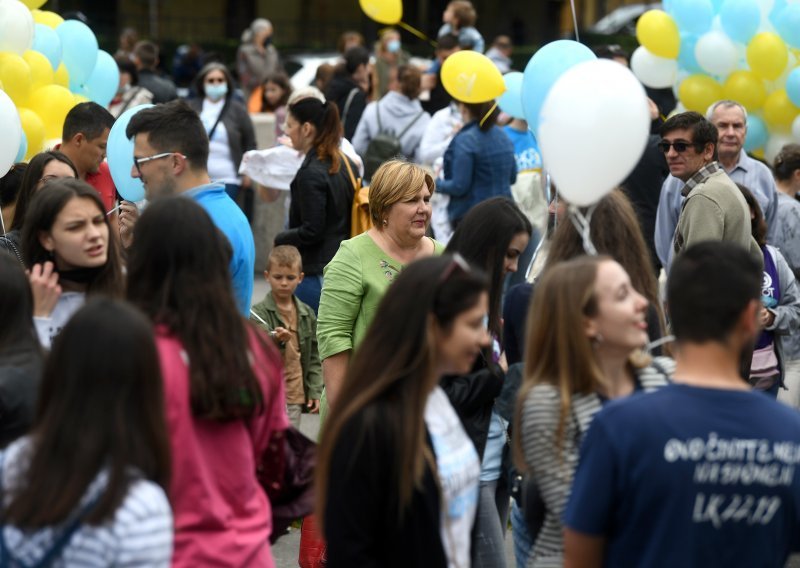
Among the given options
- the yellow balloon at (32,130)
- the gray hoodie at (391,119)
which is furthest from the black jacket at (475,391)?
the gray hoodie at (391,119)

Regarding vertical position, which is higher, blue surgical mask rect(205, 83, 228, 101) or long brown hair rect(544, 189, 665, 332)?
blue surgical mask rect(205, 83, 228, 101)

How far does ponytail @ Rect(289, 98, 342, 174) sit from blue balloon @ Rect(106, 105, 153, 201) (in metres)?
1.97

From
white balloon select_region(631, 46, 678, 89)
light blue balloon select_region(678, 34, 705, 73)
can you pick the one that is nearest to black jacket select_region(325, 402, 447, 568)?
light blue balloon select_region(678, 34, 705, 73)

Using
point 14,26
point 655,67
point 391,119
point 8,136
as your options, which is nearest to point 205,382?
point 8,136

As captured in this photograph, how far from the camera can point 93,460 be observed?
9.30 feet

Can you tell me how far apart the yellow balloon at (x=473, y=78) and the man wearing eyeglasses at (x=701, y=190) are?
7.22 feet

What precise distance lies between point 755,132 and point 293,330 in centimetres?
422

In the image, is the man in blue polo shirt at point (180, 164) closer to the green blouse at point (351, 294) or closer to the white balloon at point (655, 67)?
the green blouse at point (351, 294)

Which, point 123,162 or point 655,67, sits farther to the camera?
point 655,67

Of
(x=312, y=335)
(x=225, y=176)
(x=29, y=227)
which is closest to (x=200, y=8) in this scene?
(x=225, y=176)

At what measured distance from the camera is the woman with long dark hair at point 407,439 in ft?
10.1

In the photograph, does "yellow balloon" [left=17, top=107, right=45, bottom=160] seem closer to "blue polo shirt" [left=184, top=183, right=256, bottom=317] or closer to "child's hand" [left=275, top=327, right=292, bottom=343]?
"child's hand" [left=275, top=327, right=292, bottom=343]

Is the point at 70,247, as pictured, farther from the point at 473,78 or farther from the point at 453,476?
the point at 473,78

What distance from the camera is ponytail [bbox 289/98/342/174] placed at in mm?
7625
